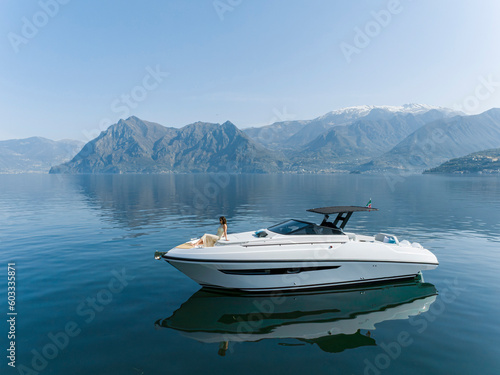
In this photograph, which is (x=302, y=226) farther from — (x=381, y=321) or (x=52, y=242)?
(x=52, y=242)

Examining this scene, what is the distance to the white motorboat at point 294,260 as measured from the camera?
11250 millimetres

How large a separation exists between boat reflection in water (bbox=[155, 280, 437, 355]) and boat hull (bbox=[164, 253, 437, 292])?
429 millimetres

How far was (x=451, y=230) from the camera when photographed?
2416 centimetres

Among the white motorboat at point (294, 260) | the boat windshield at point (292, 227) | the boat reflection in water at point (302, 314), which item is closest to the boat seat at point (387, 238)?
the white motorboat at point (294, 260)

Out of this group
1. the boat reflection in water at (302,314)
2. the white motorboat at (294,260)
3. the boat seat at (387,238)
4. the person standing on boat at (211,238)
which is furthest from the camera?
the boat seat at (387,238)

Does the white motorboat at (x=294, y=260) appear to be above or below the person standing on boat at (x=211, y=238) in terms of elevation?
below

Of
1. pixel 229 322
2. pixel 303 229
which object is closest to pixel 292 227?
pixel 303 229

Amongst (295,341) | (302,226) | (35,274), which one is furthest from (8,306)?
A: (302,226)

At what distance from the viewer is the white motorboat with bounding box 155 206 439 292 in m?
11.2

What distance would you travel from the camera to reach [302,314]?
33.9ft

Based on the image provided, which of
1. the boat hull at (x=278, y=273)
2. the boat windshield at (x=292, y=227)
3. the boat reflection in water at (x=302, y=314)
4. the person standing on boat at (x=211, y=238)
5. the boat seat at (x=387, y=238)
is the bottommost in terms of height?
the boat reflection in water at (x=302, y=314)

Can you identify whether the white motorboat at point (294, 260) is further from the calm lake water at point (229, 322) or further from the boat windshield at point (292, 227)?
the calm lake water at point (229, 322)

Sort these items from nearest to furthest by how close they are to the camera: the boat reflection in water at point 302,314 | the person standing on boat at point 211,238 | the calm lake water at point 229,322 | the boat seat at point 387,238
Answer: the calm lake water at point 229,322, the boat reflection in water at point 302,314, the person standing on boat at point 211,238, the boat seat at point 387,238

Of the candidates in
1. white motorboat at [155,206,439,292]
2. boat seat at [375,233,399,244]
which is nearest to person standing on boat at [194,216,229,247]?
white motorboat at [155,206,439,292]
